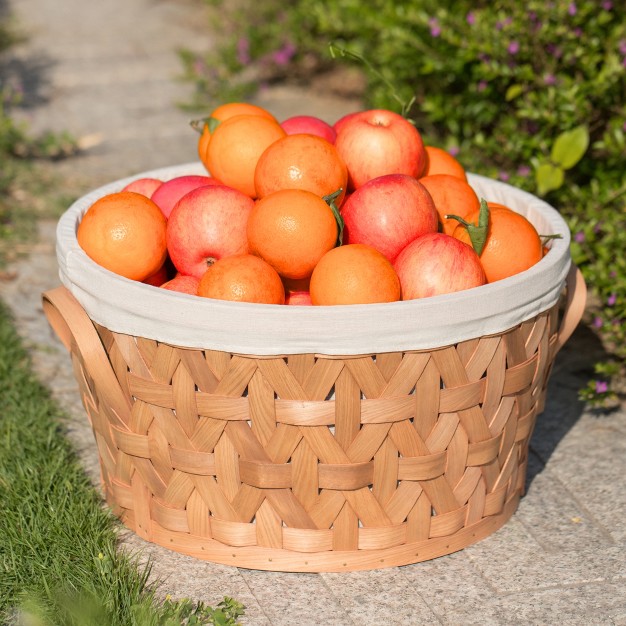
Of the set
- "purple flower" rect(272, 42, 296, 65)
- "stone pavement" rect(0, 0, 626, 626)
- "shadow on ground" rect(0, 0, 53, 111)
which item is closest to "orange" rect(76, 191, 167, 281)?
"stone pavement" rect(0, 0, 626, 626)

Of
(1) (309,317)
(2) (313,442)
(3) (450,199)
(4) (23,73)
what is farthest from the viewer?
(4) (23,73)

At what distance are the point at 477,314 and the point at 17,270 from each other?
2.41m

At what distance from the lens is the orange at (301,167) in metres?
2.01

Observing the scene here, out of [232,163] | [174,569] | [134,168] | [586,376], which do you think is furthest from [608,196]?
[134,168]

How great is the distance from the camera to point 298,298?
1.98 meters

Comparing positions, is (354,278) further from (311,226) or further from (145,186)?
(145,186)

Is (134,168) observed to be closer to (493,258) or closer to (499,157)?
(499,157)

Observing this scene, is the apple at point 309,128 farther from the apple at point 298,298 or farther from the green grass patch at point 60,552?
the green grass patch at point 60,552

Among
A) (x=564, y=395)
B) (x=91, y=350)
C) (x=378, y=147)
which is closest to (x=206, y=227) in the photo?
(x=91, y=350)

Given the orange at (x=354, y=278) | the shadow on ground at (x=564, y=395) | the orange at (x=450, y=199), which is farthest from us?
the shadow on ground at (x=564, y=395)

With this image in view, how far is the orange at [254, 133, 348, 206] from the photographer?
6.61ft

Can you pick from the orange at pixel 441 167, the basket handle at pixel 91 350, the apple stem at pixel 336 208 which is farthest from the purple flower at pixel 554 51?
the basket handle at pixel 91 350

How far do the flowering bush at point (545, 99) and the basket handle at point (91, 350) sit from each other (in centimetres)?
111

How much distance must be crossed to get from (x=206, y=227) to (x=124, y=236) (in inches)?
7.1
